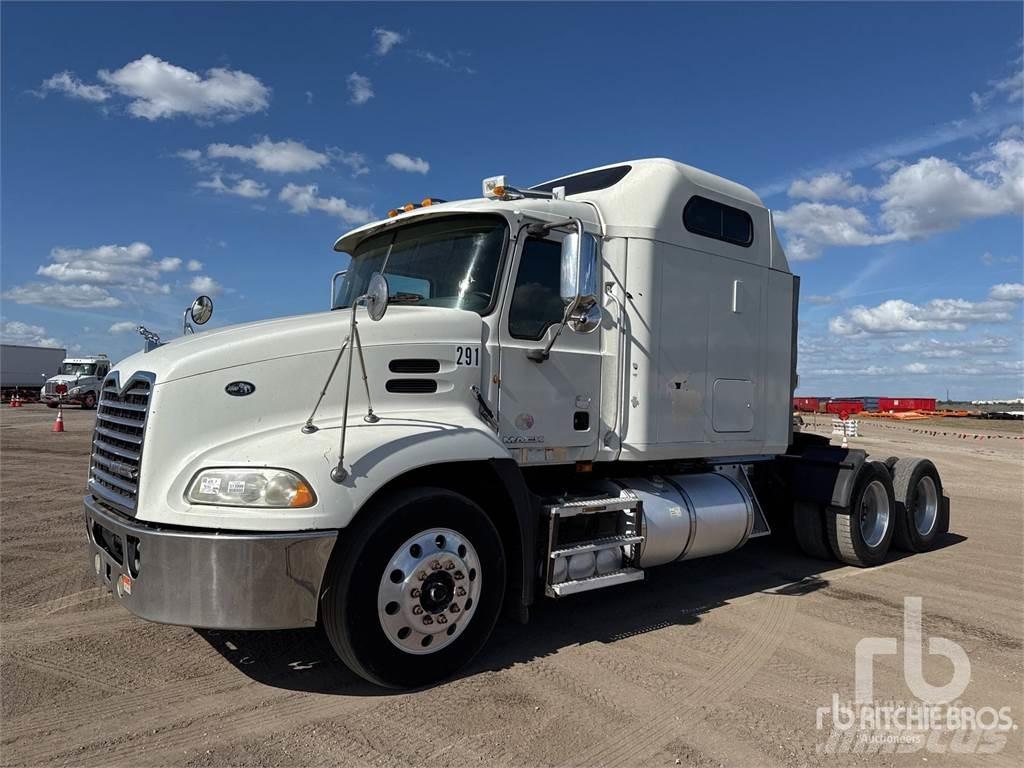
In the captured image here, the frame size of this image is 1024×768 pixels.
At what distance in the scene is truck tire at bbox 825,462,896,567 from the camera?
7812mm

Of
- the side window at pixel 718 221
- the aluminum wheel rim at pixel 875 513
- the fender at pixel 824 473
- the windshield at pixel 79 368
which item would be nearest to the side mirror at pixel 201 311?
the side window at pixel 718 221

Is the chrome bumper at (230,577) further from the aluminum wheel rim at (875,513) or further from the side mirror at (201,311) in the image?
the aluminum wheel rim at (875,513)

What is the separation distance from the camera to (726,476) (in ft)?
23.6

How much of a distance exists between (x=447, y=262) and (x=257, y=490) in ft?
7.39

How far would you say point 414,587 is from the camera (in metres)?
4.27

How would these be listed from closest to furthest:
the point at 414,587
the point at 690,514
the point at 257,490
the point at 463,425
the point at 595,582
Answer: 1. the point at 257,490
2. the point at 414,587
3. the point at 463,425
4. the point at 595,582
5. the point at 690,514

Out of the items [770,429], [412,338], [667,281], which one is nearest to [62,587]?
[412,338]

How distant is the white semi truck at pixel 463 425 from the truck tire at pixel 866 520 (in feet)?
0.89

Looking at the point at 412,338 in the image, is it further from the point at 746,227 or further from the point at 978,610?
the point at 978,610

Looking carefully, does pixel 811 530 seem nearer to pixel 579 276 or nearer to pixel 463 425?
pixel 579 276

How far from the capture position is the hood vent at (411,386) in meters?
4.68

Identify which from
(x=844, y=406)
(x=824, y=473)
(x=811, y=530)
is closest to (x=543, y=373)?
(x=824, y=473)

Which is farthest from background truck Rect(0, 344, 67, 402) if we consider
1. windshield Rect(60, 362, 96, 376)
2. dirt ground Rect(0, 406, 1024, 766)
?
dirt ground Rect(0, 406, 1024, 766)

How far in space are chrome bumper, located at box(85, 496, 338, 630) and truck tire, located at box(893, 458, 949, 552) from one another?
7246 millimetres
